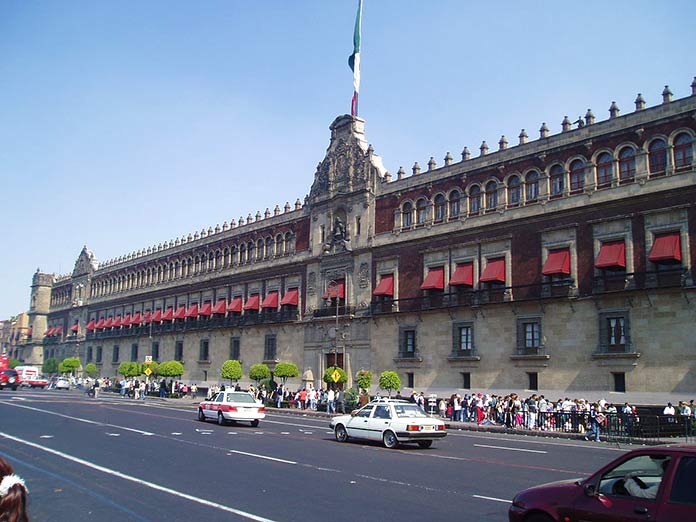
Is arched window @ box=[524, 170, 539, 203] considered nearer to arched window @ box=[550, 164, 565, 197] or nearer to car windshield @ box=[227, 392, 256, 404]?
arched window @ box=[550, 164, 565, 197]

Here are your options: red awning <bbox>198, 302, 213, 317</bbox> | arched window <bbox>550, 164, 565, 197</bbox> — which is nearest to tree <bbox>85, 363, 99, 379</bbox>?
red awning <bbox>198, 302, 213, 317</bbox>

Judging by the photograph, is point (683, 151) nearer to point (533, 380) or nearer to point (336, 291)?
point (533, 380)

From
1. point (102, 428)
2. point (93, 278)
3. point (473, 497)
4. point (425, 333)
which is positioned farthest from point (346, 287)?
point (93, 278)

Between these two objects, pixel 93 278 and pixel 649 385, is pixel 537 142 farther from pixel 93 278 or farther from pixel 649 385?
pixel 93 278

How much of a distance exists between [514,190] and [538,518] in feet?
104

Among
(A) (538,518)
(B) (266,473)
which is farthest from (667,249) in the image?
(A) (538,518)

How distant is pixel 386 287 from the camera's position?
43.5 metres

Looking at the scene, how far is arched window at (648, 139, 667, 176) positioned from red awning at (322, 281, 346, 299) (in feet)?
71.7

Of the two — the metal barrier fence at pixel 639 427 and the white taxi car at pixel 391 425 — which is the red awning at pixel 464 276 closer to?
the metal barrier fence at pixel 639 427

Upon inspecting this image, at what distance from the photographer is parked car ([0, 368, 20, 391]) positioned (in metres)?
65.1

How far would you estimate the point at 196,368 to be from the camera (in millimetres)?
62656

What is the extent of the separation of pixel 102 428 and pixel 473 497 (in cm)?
1675

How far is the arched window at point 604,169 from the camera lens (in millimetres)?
33094

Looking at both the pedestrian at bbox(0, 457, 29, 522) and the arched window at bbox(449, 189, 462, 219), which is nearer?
the pedestrian at bbox(0, 457, 29, 522)
